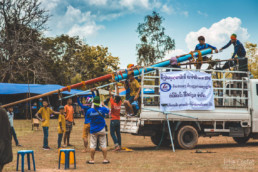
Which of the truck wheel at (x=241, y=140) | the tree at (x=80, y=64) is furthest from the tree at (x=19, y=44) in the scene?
the truck wheel at (x=241, y=140)

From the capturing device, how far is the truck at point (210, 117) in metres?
12.5

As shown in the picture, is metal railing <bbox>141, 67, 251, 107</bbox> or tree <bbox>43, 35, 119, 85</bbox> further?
tree <bbox>43, 35, 119, 85</bbox>

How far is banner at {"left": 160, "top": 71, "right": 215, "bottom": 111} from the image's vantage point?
12.7m

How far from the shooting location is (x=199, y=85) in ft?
43.3

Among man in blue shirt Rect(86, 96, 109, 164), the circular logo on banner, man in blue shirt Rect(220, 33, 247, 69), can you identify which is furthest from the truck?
man in blue shirt Rect(86, 96, 109, 164)

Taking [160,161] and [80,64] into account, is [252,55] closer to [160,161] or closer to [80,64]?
[80,64]

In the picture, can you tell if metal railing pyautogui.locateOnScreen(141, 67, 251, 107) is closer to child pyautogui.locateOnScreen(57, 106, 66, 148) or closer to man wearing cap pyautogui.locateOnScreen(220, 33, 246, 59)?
man wearing cap pyautogui.locateOnScreen(220, 33, 246, 59)

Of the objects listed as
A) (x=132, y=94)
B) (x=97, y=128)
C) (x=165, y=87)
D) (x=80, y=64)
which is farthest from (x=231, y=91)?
(x=80, y=64)

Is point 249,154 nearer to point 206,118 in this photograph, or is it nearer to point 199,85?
point 206,118

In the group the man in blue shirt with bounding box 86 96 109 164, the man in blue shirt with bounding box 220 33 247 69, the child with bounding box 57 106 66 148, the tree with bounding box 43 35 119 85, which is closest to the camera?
the man in blue shirt with bounding box 86 96 109 164

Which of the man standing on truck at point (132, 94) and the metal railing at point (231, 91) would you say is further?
the metal railing at point (231, 91)

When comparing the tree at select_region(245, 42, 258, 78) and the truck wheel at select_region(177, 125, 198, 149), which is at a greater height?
the tree at select_region(245, 42, 258, 78)

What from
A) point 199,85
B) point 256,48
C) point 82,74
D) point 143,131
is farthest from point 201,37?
point 82,74

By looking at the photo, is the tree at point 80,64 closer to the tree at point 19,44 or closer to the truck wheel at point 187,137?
the tree at point 19,44
